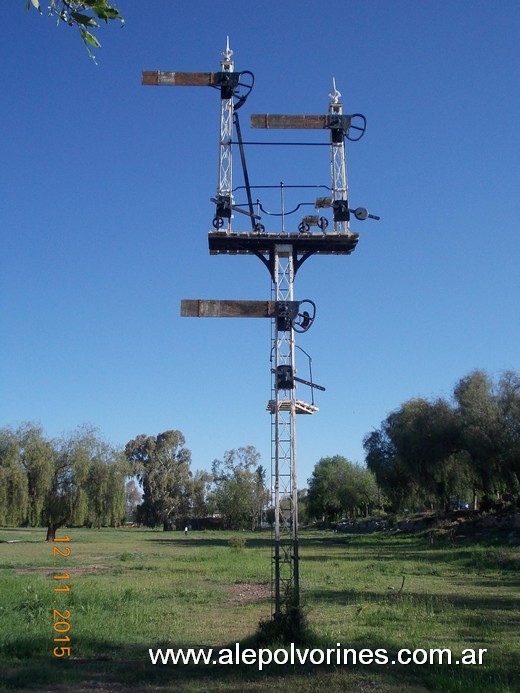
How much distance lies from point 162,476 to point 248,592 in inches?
2971

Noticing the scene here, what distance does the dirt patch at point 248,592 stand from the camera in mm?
16609

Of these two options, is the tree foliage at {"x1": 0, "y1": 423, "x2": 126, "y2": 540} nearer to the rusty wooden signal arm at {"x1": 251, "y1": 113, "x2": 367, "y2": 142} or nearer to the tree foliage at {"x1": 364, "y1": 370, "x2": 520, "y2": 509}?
the tree foliage at {"x1": 364, "y1": 370, "x2": 520, "y2": 509}

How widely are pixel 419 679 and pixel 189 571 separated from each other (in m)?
18.2

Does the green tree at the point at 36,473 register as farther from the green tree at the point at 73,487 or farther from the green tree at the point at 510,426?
the green tree at the point at 510,426

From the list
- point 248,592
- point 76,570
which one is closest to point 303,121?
point 248,592

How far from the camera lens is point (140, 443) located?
94812mm

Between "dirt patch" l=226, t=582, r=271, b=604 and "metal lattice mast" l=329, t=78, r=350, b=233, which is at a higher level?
"metal lattice mast" l=329, t=78, r=350, b=233

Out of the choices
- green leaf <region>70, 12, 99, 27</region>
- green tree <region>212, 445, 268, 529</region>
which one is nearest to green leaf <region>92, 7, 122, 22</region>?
green leaf <region>70, 12, 99, 27</region>

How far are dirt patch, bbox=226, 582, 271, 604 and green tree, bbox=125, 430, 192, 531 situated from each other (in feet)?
236

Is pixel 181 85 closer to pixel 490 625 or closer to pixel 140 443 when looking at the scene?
pixel 490 625

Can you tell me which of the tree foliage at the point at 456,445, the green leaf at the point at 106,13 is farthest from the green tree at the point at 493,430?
the green leaf at the point at 106,13

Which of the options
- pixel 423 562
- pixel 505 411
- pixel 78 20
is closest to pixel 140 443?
pixel 505 411

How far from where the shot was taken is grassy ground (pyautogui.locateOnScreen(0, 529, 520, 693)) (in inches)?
309

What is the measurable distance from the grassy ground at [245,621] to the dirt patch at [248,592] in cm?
4
